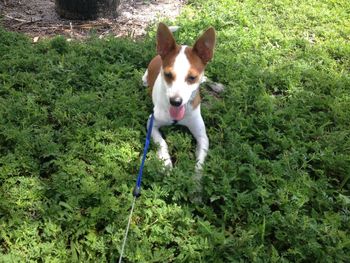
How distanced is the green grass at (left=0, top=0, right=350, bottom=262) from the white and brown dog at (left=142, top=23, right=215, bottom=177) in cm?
13

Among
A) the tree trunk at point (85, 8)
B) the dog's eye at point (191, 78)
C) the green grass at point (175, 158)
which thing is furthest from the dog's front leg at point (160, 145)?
the tree trunk at point (85, 8)

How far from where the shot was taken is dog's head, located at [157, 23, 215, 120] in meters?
3.85

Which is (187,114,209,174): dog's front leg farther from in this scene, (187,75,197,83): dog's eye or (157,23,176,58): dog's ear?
(157,23,176,58): dog's ear

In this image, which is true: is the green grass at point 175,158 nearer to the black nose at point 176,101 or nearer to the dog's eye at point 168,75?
the black nose at point 176,101

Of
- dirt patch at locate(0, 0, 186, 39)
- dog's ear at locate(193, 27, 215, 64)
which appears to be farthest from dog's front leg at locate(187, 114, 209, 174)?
dirt patch at locate(0, 0, 186, 39)

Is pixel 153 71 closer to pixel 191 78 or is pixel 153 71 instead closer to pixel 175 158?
pixel 191 78

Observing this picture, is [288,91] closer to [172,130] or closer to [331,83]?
[331,83]

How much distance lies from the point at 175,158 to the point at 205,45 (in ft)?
3.91

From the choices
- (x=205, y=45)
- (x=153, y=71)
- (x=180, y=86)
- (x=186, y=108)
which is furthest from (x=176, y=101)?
(x=153, y=71)

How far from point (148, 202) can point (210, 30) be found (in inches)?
68.9

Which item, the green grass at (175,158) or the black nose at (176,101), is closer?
the green grass at (175,158)

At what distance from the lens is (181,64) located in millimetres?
3895

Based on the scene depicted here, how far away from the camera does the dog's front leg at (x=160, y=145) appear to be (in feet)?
13.1

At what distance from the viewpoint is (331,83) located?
18.1ft
